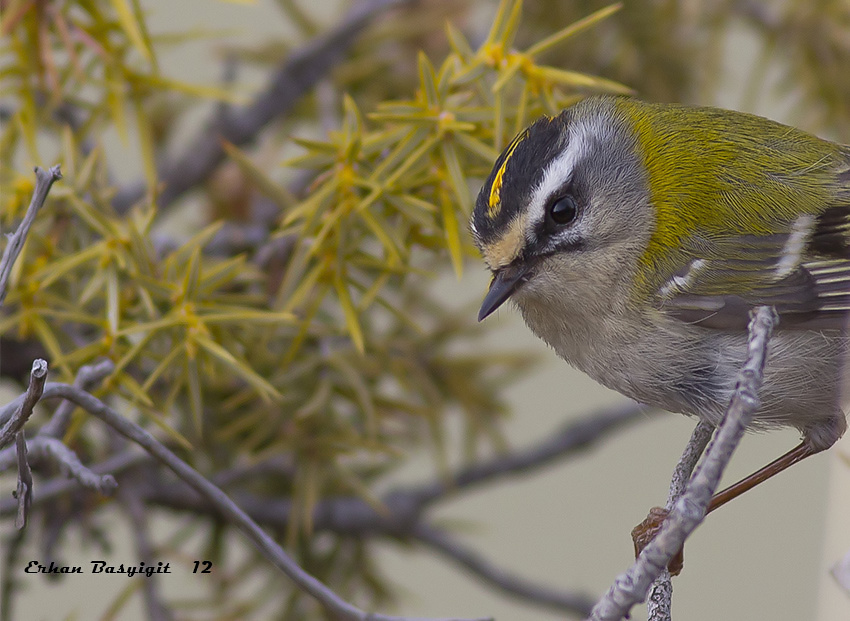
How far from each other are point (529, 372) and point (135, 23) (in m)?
0.55

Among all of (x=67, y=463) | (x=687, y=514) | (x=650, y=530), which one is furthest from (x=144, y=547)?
(x=687, y=514)

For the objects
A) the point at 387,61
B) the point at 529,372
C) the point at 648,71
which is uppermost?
the point at 648,71

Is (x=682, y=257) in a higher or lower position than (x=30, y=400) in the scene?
higher

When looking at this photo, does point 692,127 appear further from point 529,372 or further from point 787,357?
point 529,372

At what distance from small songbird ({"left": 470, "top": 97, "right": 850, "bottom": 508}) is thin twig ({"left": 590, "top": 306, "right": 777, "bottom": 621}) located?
9.3 inches

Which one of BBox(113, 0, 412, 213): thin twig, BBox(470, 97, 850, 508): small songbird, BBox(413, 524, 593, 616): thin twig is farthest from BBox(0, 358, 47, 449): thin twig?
BBox(413, 524, 593, 616): thin twig

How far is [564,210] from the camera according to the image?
0.69 metres

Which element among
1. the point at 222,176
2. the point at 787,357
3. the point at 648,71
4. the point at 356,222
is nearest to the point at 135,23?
the point at 356,222

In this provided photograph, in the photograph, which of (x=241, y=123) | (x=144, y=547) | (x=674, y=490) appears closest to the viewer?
(x=674, y=490)

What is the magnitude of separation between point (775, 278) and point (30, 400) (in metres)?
0.50

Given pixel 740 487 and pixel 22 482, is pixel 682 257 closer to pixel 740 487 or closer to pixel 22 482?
pixel 740 487

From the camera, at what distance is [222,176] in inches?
41.2

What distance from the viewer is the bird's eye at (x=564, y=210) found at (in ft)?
2.23

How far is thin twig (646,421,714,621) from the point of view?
1.68 feet
